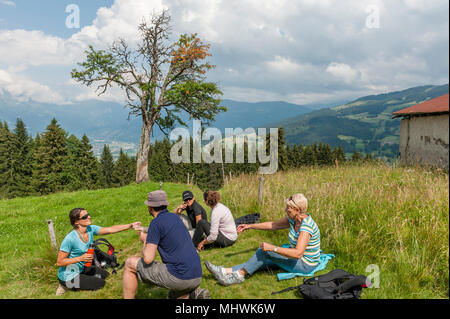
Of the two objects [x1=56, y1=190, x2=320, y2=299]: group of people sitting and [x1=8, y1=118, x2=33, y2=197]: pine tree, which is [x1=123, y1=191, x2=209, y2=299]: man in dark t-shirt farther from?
[x1=8, y1=118, x2=33, y2=197]: pine tree

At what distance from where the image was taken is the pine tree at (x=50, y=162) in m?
41.8

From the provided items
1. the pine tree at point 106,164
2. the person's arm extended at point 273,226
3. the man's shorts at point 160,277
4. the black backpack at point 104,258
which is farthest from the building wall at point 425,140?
the pine tree at point 106,164

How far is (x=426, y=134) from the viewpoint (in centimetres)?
1504

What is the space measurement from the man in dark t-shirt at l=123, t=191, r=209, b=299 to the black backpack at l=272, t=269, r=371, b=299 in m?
1.78

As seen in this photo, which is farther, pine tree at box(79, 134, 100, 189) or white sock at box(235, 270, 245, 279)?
pine tree at box(79, 134, 100, 189)

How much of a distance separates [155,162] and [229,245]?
68189 millimetres

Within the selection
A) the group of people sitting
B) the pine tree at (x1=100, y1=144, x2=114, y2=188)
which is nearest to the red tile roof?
the group of people sitting

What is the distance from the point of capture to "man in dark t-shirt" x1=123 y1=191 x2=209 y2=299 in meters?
3.74

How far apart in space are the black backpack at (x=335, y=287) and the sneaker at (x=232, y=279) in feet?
3.70

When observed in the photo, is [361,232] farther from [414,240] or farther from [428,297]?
[428,297]

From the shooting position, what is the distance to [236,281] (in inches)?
192

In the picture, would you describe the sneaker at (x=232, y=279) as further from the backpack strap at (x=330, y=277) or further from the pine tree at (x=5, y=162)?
the pine tree at (x=5, y=162)

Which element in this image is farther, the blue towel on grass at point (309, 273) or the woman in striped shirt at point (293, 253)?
the blue towel on grass at point (309, 273)

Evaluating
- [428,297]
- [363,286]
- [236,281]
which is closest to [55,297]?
[236,281]
